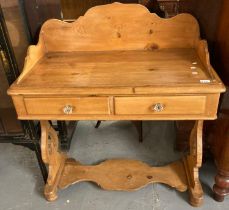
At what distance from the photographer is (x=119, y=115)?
3.51 ft

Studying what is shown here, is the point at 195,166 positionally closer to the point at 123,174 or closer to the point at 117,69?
the point at 123,174

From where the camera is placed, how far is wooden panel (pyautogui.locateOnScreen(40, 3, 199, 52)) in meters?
1.24

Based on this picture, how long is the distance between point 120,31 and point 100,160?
850 millimetres

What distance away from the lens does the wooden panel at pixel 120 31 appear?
Result: 4.08ft

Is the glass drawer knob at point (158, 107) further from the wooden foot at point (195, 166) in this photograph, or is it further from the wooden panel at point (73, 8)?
the wooden panel at point (73, 8)

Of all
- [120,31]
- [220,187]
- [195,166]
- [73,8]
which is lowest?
[220,187]

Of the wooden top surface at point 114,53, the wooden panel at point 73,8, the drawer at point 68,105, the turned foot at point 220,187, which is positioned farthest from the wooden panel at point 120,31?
the wooden panel at point 73,8

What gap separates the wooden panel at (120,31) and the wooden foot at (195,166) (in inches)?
17.2

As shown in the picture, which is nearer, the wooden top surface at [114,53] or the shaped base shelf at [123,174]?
the wooden top surface at [114,53]

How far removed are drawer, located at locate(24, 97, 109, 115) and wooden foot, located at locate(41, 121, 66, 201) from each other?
0.77 ft

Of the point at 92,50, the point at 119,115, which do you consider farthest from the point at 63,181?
the point at 92,50

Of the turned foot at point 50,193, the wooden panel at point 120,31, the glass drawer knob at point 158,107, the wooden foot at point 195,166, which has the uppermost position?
the wooden panel at point 120,31

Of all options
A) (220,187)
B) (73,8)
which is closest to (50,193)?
(220,187)

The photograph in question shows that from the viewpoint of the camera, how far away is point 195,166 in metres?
1.32
